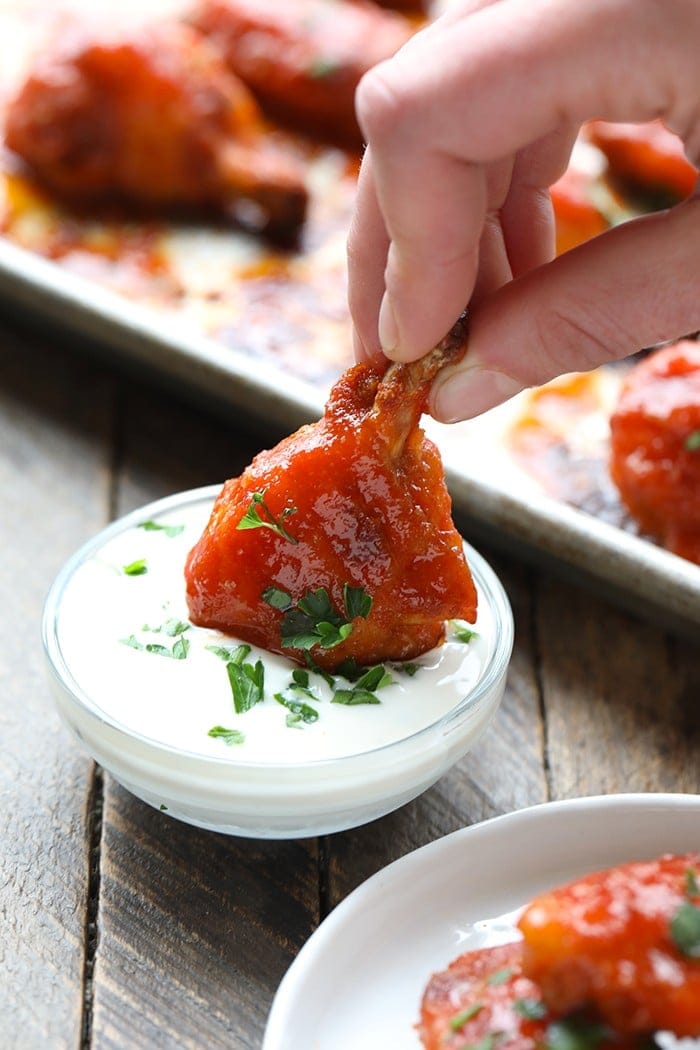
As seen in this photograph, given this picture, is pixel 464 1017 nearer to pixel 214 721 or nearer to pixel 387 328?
pixel 214 721

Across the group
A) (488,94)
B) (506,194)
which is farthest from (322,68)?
(488,94)

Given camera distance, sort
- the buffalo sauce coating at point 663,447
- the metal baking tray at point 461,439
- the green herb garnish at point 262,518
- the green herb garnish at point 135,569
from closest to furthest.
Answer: the green herb garnish at point 262,518
the green herb garnish at point 135,569
the metal baking tray at point 461,439
the buffalo sauce coating at point 663,447

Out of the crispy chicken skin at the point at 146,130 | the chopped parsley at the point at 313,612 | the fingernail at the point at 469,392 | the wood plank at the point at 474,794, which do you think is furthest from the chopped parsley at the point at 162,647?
the crispy chicken skin at the point at 146,130

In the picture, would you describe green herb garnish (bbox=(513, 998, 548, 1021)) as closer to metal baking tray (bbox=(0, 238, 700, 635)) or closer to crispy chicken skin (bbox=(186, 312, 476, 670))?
crispy chicken skin (bbox=(186, 312, 476, 670))

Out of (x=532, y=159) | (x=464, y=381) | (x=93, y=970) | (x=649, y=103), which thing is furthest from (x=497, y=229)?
(x=93, y=970)

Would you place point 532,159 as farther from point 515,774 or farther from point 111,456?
point 111,456

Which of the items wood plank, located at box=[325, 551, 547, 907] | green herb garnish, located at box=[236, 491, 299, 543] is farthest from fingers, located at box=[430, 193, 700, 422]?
wood plank, located at box=[325, 551, 547, 907]

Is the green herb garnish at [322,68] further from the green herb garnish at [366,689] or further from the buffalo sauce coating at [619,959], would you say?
the buffalo sauce coating at [619,959]
